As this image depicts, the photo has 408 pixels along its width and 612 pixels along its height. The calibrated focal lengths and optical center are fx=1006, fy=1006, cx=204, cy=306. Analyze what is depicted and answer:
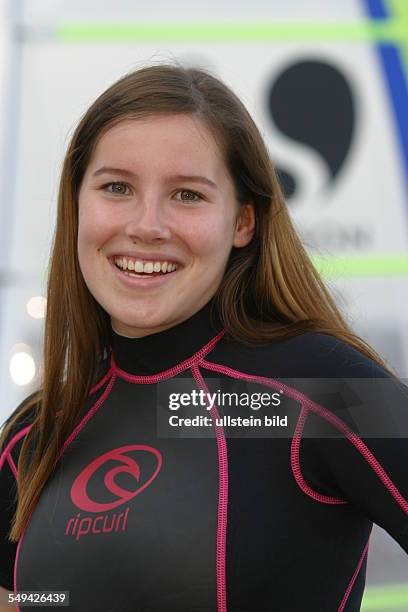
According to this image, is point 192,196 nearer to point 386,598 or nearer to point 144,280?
point 144,280

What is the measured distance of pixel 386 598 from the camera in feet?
8.37

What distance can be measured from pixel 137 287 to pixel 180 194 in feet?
0.54

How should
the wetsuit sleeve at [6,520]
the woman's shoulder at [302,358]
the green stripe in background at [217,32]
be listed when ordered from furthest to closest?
the green stripe in background at [217,32]
the wetsuit sleeve at [6,520]
the woman's shoulder at [302,358]

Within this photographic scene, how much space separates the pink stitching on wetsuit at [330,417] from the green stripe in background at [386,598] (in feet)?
3.86

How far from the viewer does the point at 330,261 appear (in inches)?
111

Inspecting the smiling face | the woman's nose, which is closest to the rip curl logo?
the smiling face

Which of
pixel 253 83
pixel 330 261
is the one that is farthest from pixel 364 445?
pixel 253 83

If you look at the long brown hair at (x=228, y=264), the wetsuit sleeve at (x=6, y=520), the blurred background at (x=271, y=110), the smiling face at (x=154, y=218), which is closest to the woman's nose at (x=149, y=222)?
the smiling face at (x=154, y=218)

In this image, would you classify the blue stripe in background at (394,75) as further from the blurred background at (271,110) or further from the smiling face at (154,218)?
the smiling face at (154,218)

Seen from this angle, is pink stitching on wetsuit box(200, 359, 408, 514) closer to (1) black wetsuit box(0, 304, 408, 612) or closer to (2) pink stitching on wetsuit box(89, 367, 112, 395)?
(1) black wetsuit box(0, 304, 408, 612)

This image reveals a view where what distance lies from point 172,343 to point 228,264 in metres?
0.17

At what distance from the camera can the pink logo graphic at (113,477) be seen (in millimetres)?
1554

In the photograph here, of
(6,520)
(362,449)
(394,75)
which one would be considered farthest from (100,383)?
(394,75)

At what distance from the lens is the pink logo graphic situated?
155cm
